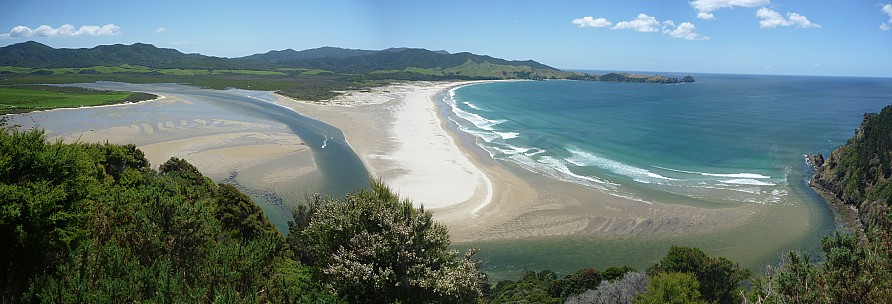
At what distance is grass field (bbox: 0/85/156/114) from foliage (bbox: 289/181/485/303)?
71.8m

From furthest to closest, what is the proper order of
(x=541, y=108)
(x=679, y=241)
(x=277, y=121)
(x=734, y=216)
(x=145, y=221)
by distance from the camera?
(x=541, y=108) → (x=277, y=121) → (x=734, y=216) → (x=679, y=241) → (x=145, y=221)

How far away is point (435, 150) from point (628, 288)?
30431mm

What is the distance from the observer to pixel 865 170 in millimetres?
34625

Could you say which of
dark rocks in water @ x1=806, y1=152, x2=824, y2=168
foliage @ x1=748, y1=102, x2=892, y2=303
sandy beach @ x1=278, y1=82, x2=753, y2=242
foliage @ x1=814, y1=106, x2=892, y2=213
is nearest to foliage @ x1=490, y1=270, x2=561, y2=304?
sandy beach @ x1=278, y1=82, x2=753, y2=242

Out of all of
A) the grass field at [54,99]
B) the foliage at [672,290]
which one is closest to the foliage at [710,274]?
the foliage at [672,290]

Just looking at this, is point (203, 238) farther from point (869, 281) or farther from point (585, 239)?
point (585, 239)

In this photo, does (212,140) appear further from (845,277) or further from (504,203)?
(845,277)

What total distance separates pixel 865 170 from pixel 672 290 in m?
29.8

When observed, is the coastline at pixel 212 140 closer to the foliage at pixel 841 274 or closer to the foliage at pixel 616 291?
the foliage at pixel 616 291

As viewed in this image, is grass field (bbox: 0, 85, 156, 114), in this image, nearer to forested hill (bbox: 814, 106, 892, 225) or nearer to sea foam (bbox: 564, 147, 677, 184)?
sea foam (bbox: 564, 147, 677, 184)

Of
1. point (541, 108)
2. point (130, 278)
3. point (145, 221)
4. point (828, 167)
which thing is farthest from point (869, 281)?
point (541, 108)

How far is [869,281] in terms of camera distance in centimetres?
861

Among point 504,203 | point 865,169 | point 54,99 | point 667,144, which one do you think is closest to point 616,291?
point 504,203

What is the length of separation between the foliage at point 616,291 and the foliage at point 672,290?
2.14 ft
